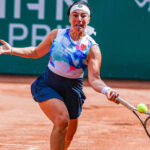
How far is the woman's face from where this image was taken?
404 cm

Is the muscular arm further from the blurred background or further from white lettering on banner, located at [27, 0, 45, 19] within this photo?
white lettering on banner, located at [27, 0, 45, 19]

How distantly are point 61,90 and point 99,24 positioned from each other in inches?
243

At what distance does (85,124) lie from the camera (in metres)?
6.30

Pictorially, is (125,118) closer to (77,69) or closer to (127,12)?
(77,69)

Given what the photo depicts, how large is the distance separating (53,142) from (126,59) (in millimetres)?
6646

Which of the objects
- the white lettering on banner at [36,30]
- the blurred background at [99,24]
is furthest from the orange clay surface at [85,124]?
the white lettering on banner at [36,30]

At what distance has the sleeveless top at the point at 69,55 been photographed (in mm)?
3982

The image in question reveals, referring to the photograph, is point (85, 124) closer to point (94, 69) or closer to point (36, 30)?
point (94, 69)

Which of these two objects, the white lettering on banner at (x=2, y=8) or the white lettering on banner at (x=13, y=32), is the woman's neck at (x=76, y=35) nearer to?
the white lettering on banner at (x=13, y=32)

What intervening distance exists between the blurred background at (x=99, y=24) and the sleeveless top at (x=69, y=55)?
235 inches

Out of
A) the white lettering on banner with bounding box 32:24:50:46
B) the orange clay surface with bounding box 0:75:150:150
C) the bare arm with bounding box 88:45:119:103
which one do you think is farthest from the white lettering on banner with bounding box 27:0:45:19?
the bare arm with bounding box 88:45:119:103

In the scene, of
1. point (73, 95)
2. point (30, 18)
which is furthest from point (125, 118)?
point (30, 18)

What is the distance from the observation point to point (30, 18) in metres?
10.1

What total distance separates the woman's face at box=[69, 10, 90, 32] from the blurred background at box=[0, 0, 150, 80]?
5930 mm
